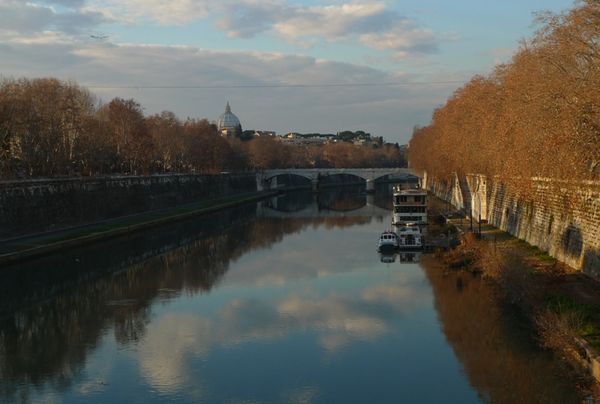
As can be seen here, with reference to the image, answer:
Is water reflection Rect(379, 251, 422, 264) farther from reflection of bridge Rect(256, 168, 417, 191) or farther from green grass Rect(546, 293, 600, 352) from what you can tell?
reflection of bridge Rect(256, 168, 417, 191)

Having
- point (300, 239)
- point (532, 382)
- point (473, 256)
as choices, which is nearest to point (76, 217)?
point (300, 239)

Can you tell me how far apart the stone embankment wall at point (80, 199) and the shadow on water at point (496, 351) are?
26374mm

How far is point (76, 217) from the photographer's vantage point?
1900 inches

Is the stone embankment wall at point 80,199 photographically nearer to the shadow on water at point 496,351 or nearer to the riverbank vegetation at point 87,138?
the riverbank vegetation at point 87,138

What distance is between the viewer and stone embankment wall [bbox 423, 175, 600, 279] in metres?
24.4

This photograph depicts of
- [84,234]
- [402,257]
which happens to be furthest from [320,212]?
[402,257]

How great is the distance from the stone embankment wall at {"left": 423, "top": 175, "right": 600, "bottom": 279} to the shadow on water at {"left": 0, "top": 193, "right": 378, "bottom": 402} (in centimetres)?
1514

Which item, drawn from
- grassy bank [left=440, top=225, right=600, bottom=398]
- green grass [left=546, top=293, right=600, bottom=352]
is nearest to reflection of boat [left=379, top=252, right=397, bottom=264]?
grassy bank [left=440, top=225, right=600, bottom=398]

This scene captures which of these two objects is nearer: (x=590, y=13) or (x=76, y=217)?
(x=590, y=13)

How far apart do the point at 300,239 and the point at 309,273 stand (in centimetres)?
1543

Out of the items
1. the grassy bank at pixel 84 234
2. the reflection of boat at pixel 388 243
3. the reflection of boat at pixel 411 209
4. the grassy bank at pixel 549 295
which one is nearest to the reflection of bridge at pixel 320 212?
the grassy bank at pixel 84 234

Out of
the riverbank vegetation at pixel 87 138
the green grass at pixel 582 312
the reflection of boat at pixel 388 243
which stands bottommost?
the reflection of boat at pixel 388 243

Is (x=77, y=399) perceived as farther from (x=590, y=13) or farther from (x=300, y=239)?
(x=300, y=239)

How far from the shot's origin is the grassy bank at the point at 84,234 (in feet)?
111
